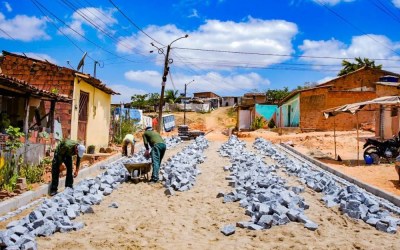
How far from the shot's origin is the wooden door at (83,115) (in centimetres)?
1553

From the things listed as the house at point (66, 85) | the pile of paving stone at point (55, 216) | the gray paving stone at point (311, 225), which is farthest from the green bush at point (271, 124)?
the gray paving stone at point (311, 225)

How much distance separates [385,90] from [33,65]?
55.0 ft

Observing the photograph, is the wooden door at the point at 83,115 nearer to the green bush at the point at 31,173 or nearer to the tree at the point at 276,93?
the green bush at the point at 31,173

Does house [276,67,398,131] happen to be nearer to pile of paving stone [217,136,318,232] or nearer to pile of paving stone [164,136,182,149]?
pile of paving stone [164,136,182,149]

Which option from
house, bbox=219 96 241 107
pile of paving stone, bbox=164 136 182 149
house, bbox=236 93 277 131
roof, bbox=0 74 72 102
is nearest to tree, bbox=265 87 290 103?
house, bbox=219 96 241 107

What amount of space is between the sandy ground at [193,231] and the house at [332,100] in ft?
68.7

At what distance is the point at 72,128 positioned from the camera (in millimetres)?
14539

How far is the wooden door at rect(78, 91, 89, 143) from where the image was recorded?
15.5 meters

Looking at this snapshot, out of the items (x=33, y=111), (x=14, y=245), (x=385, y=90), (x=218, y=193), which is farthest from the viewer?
(x=385, y=90)

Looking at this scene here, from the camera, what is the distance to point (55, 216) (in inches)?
221

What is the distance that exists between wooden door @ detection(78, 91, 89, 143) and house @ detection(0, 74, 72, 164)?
4.04 ft

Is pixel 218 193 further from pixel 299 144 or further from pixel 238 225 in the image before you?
pixel 299 144

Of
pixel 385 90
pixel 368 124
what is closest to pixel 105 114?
pixel 385 90

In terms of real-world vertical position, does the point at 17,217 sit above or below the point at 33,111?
below
